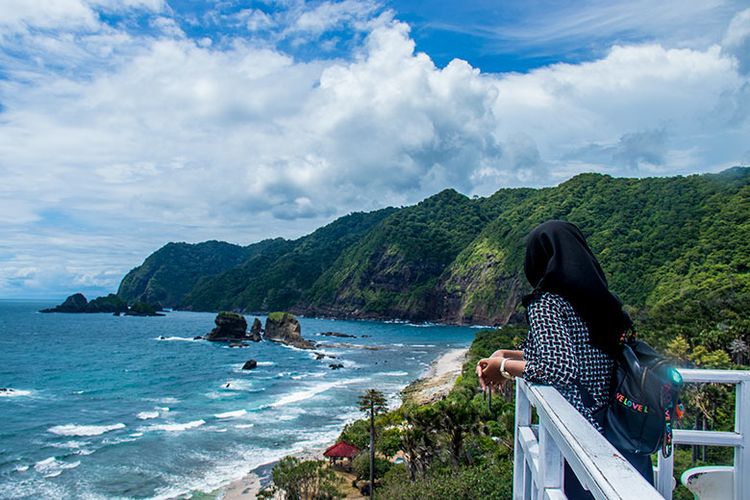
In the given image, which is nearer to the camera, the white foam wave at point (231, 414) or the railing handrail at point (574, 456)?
the railing handrail at point (574, 456)

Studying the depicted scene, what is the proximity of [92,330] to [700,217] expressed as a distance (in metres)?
93.8

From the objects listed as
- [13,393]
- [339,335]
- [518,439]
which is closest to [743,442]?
[518,439]

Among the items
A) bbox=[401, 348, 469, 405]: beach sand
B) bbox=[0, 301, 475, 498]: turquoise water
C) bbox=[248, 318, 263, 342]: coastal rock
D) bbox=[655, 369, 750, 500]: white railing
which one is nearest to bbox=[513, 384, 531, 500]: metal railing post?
bbox=[655, 369, 750, 500]: white railing

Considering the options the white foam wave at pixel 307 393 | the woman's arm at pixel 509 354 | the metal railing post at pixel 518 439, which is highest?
the woman's arm at pixel 509 354

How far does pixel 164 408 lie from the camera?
1410 inches

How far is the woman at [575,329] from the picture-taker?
5.92ft

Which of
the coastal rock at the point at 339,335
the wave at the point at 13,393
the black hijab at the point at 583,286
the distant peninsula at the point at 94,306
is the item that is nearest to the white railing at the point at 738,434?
the black hijab at the point at 583,286

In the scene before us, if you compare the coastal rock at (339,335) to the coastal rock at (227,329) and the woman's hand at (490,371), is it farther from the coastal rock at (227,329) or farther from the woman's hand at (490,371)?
the woman's hand at (490,371)

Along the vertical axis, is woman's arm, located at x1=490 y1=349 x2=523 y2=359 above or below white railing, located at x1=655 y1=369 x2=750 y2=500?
above

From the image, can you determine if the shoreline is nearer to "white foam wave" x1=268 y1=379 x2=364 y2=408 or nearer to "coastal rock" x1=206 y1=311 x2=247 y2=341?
"white foam wave" x1=268 y1=379 x2=364 y2=408

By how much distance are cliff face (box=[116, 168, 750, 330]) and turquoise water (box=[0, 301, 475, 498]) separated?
27633 mm

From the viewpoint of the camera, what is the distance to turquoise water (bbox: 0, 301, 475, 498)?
22.9 metres

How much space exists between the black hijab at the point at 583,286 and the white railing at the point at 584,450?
0.31 m

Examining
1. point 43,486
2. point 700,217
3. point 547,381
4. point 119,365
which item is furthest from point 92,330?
point 547,381
